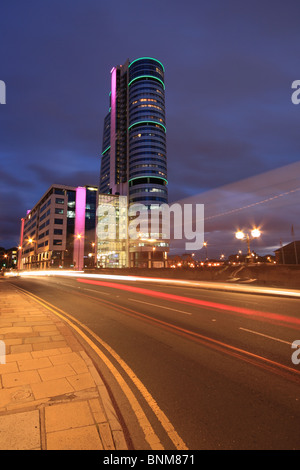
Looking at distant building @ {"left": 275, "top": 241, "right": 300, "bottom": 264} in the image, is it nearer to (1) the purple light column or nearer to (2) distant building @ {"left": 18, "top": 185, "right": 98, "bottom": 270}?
(2) distant building @ {"left": 18, "top": 185, "right": 98, "bottom": 270}

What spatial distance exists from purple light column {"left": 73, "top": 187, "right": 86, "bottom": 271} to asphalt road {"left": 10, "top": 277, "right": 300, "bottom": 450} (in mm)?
84401

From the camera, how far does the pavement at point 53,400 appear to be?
293cm

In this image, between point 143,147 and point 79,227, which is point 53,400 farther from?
point 143,147

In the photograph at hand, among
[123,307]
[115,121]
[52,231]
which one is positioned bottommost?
[123,307]

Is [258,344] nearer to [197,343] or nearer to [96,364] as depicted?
[197,343]

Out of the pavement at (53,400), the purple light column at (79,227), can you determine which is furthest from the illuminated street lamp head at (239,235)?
the purple light column at (79,227)

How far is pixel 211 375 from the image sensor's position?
4.77m

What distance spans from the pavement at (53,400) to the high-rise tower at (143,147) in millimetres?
102785

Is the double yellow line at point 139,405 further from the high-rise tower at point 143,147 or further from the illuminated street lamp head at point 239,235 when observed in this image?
the high-rise tower at point 143,147

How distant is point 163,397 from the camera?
4012mm

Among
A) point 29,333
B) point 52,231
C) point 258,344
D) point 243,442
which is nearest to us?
point 243,442
